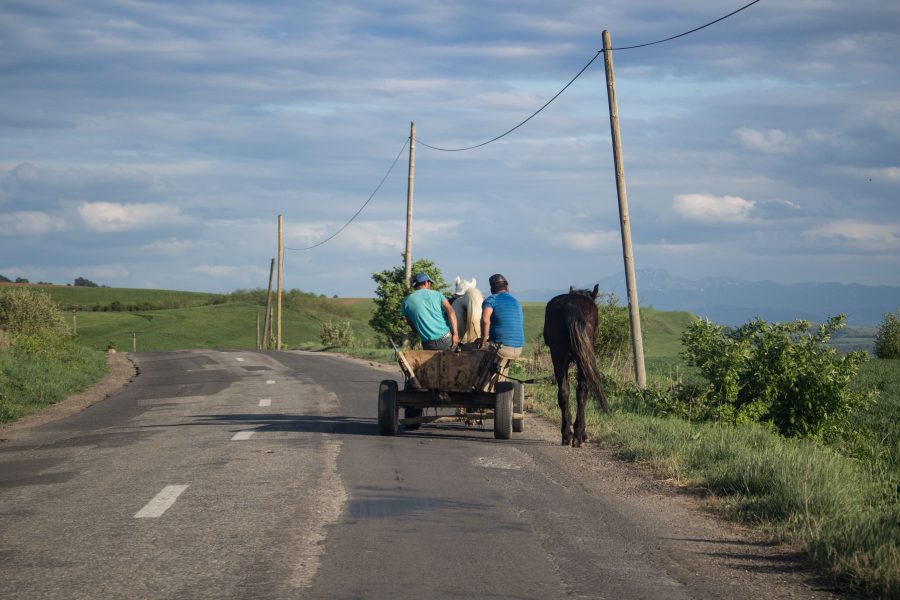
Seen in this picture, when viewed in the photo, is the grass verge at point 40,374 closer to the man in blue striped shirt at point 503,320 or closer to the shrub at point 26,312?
the man in blue striped shirt at point 503,320

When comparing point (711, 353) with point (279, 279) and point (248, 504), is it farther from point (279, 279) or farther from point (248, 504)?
point (279, 279)

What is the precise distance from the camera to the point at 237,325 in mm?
118500

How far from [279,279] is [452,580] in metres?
68.8

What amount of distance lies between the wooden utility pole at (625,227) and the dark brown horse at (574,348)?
7.55 meters

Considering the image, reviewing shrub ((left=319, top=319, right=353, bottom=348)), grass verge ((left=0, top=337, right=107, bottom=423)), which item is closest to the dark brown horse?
grass verge ((left=0, top=337, right=107, bottom=423))

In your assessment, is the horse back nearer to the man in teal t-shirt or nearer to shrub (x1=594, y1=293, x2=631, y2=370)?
the man in teal t-shirt

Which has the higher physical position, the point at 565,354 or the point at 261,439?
the point at 565,354

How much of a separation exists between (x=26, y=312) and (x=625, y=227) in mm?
50572

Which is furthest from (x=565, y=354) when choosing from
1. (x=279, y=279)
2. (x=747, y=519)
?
(x=279, y=279)

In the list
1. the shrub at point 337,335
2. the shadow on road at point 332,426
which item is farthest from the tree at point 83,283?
the shadow on road at point 332,426

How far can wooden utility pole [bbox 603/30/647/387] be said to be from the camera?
21.0 meters

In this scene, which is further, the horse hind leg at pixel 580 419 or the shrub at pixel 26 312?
the shrub at pixel 26 312

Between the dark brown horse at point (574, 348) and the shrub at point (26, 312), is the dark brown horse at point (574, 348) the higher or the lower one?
the lower one

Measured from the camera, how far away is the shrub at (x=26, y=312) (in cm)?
6133
